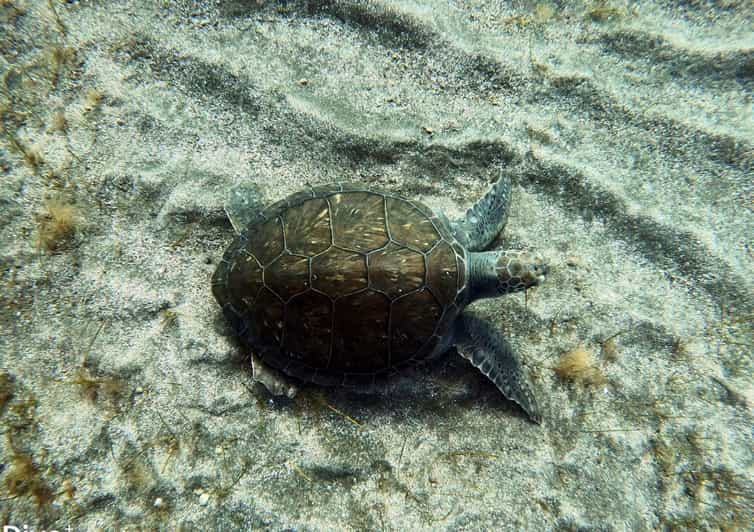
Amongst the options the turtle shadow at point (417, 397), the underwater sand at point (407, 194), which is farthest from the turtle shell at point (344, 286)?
the underwater sand at point (407, 194)

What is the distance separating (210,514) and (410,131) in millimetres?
3041

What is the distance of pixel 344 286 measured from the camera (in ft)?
7.06

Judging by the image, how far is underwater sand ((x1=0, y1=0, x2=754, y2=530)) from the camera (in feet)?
7.64

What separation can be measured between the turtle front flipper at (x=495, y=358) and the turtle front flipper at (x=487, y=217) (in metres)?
0.59

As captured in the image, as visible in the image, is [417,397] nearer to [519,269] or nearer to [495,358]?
[495,358]

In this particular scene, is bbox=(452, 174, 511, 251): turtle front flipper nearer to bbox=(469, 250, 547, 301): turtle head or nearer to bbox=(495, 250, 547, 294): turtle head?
bbox=(469, 250, 547, 301): turtle head

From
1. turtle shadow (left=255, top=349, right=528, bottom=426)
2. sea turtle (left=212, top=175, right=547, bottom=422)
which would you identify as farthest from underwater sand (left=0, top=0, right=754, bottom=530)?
sea turtle (left=212, top=175, right=547, bottom=422)

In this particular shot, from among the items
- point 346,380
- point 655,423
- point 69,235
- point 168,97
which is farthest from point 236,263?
point 655,423

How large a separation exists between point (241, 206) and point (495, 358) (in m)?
2.11

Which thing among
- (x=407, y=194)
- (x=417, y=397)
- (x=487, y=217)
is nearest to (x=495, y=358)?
(x=417, y=397)

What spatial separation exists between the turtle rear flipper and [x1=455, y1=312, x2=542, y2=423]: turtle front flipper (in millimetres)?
1676

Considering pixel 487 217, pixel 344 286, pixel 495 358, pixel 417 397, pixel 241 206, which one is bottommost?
pixel 417 397

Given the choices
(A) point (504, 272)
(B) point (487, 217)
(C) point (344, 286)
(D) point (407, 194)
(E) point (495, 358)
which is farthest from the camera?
(D) point (407, 194)

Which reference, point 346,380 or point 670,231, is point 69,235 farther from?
point 670,231
